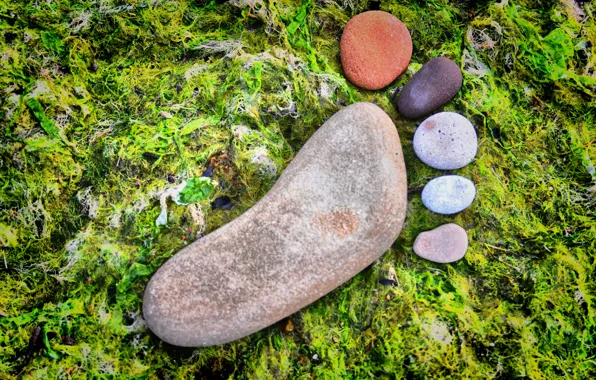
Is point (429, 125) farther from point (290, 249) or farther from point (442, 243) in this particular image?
point (290, 249)

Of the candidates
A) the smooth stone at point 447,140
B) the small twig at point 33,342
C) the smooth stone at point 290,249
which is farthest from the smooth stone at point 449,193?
the small twig at point 33,342

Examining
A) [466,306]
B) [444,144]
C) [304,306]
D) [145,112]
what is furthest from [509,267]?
[145,112]

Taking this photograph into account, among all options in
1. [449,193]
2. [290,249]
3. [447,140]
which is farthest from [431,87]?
[290,249]

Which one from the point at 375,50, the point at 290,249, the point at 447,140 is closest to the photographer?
the point at 290,249

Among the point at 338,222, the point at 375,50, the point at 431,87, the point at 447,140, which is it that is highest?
the point at 375,50

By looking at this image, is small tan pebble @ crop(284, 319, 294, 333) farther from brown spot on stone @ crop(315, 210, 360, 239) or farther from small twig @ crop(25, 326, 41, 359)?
small twig @ crop(25, 326, 41, 359)

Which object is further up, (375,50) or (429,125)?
(375,50)
